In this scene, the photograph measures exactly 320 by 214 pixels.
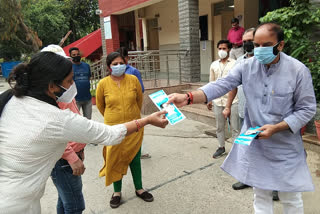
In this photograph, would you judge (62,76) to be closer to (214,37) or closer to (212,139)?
(212,139)

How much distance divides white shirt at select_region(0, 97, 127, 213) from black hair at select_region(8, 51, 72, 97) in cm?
6

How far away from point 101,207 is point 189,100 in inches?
69.3

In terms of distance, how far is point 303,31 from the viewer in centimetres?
452

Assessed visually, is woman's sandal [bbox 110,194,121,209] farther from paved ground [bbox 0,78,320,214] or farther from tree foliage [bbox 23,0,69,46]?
tree foliage [bbox 23,0,69,46]

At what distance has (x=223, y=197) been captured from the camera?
3078 millimetres

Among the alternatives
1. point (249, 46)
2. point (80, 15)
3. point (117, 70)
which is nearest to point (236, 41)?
point (249, 46)

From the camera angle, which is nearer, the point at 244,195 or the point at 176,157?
the point at 244,195

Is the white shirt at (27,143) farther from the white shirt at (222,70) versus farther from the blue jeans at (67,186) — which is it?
the white shirt at (222,70)

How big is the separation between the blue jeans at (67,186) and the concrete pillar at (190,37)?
5975 mm

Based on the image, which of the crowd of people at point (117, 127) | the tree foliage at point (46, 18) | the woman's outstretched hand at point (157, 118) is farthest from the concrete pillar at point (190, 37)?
the tree foliage at point (46, 18)

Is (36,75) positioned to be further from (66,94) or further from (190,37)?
(190,37)

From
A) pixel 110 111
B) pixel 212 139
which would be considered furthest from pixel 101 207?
pixel 212 139

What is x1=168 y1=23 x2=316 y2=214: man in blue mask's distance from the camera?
1847 millimetres

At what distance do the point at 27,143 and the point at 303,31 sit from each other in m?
4.66
